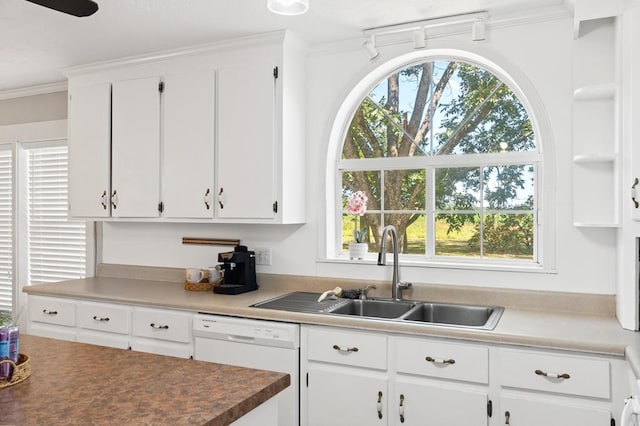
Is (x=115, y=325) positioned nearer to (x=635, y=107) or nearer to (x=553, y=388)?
(x=553, y=388)

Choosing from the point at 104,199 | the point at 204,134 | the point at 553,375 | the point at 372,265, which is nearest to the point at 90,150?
the point at 104,199

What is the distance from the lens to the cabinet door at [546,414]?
2047 mm

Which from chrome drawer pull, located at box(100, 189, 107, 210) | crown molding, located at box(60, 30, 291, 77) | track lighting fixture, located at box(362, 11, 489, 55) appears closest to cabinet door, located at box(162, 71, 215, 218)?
crown molding, located at box(60, 30, 291, 77)

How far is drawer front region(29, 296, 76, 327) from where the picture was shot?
10.8 ft

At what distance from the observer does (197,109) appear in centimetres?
327

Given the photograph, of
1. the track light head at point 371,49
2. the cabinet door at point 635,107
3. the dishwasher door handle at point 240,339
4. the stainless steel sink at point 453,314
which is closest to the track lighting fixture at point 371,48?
the track light head at point 371,49

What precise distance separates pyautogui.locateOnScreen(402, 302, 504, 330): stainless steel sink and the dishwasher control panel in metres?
0.61

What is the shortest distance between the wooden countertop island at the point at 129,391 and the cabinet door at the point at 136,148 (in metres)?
1.70

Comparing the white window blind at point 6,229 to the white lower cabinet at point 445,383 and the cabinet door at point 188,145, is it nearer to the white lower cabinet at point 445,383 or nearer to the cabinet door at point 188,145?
the cabinet door at point 188,145

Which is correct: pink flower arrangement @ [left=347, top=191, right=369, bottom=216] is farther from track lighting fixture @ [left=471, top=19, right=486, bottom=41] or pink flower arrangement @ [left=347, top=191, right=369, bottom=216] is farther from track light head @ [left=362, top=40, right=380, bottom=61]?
track lighting fixture @ [left=471, top=19, right=486, bottom=41]

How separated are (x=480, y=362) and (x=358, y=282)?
3.37 feet

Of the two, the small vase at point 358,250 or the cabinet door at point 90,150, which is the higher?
the cabinet door at point 90,150

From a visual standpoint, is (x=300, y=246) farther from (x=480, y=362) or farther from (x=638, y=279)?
(x=638, y=279)

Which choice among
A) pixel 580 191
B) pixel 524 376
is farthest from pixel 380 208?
pixel 524 376
